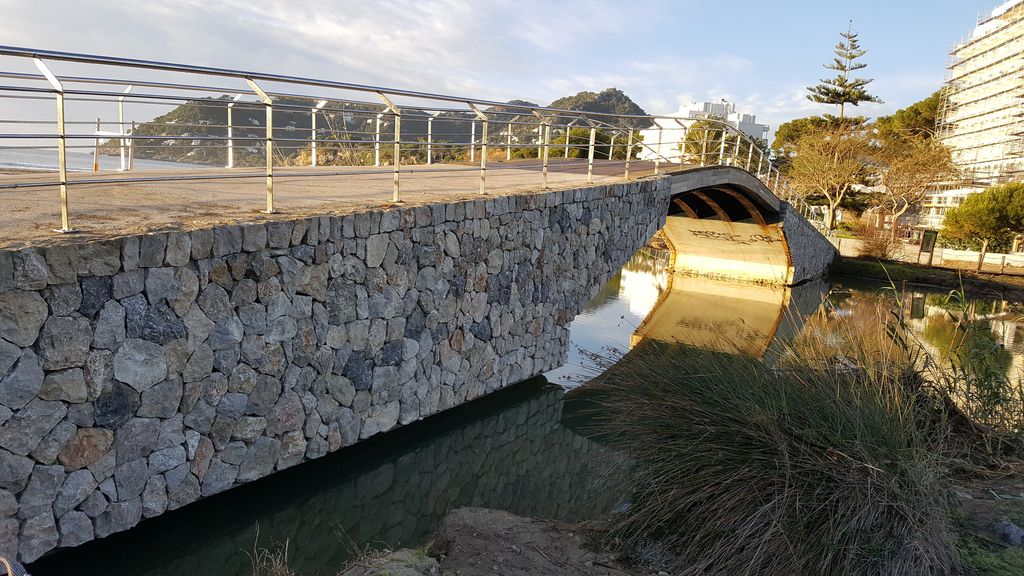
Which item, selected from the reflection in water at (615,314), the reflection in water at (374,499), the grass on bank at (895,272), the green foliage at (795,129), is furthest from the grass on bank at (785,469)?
the green foliage at (795,129)

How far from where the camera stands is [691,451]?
385 centimetres

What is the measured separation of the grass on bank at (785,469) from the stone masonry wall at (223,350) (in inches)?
96.1

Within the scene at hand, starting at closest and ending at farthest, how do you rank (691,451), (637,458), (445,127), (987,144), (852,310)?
(691,451) → (637,458) → (852,310) → (445,127) → (987,144)

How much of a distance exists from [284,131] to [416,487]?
301 inches

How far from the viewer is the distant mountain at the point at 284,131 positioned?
6.18 meters

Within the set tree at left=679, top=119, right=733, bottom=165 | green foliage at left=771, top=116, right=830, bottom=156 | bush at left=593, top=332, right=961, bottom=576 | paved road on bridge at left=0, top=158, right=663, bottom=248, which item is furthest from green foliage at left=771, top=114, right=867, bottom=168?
bush at left=593, top=332, right=961, bottom=576

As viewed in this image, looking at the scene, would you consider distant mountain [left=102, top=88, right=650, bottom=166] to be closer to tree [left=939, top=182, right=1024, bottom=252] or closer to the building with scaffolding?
tree [left=939, top=182, right=1024, bottom=252]

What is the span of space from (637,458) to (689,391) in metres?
0.47

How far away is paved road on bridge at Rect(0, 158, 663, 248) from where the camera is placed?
4591 mm

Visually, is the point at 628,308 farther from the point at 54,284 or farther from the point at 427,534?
the point at 54,284

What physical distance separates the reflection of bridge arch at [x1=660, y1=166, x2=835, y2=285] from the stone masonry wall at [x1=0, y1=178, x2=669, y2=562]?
1117cm

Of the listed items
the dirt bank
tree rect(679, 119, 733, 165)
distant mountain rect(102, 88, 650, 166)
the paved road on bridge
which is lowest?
A: the dirt bank

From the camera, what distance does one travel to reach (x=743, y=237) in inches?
821

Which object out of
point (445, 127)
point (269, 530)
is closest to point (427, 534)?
point (269, 530)
